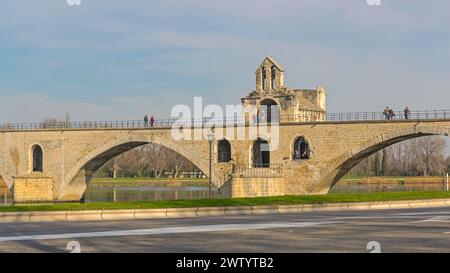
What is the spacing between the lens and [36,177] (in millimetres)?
60750

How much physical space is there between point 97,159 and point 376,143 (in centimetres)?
2616

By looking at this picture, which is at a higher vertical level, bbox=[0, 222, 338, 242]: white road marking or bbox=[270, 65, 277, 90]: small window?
bbox=[270, 65, 277, 90]: small window

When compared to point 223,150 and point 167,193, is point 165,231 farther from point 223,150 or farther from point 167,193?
point 167,193

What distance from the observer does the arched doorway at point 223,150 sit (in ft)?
174

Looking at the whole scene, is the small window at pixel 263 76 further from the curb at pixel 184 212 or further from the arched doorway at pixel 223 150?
the curb at pixel 184 212

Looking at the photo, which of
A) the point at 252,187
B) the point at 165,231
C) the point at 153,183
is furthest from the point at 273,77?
the point at 153,183

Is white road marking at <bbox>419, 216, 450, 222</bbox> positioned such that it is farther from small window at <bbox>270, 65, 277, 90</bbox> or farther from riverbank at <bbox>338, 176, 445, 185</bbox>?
riverbank at <bbox>338, 176, 445, 185</bbox>

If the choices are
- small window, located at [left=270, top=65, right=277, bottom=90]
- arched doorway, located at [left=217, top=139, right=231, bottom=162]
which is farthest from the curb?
arched doorway, located at [left=217, top=139, right=231, bottom=162]

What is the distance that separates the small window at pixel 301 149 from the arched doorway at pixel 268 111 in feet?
9.66

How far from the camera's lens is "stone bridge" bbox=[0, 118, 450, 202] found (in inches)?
1822

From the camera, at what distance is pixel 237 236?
14914 mm

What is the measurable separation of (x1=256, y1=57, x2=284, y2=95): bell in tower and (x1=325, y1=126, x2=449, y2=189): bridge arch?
826 cm

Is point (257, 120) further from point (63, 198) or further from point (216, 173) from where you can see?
point (63, 198)

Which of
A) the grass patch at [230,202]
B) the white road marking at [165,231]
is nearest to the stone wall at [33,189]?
the grass patch at [230,202]
